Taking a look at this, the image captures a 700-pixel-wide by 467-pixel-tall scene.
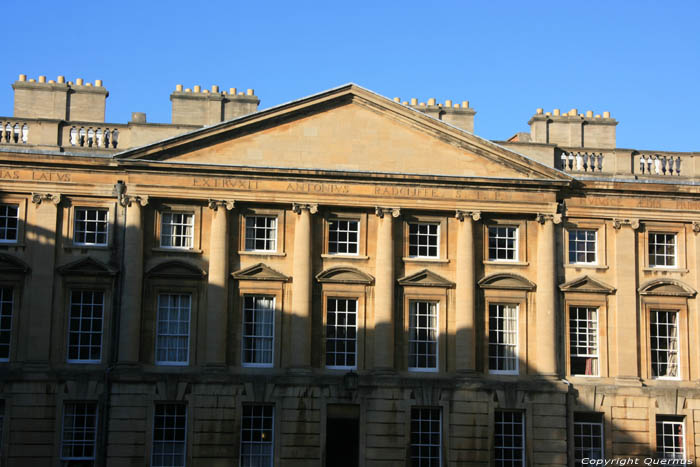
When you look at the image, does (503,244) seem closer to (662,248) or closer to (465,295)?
(465,295)

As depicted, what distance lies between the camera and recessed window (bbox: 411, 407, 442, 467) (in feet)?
105

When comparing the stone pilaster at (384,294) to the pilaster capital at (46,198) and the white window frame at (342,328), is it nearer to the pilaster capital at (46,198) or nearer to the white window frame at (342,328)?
the white window frame at (342,328)

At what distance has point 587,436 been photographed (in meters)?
32.9

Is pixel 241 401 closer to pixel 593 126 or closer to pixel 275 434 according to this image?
pixel 275 434

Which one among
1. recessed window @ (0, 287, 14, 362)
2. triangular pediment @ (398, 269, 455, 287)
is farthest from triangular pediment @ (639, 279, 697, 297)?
recessed window @ (0, 287, 14, 362)

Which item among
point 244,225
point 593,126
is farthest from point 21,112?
point 593,126

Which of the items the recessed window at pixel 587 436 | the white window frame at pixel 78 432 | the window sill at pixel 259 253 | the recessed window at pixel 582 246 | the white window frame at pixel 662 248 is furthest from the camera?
the white window frame at pixel 662 248

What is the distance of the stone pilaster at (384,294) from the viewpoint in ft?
106

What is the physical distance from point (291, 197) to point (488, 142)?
6.63 meters

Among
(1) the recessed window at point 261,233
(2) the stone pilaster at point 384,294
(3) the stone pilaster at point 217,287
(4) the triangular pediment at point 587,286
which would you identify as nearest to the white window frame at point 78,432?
(3) the stone pilaster at point 217,287

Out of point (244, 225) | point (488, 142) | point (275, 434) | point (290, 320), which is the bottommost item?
point (275, 434)

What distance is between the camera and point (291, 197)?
3272 centimetres

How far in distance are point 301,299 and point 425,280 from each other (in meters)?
4.06

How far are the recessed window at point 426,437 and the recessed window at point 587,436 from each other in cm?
449
